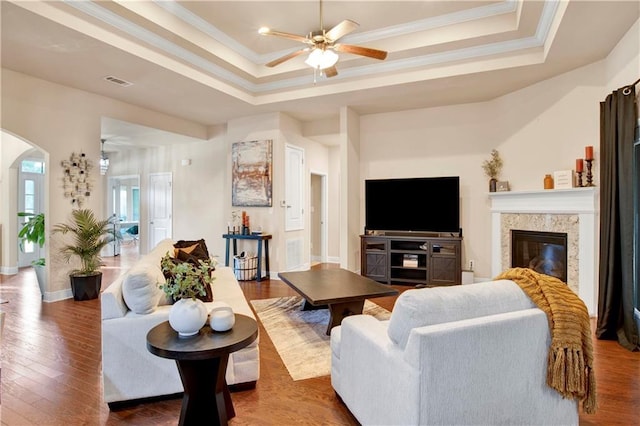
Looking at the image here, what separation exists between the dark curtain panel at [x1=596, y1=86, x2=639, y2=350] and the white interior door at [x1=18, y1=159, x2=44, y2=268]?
902cm

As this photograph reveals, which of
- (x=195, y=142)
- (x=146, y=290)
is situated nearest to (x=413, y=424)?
(x=146, y=290)

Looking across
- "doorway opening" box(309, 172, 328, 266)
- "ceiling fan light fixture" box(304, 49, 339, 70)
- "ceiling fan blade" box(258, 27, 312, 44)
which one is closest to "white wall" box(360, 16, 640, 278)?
"doorway opening" box(309, 172, 328, 266)

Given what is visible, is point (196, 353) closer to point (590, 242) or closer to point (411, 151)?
point (590, 242)

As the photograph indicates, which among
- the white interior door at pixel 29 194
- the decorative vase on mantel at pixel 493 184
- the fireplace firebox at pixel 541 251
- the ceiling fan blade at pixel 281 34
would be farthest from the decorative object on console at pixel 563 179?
the white interior door at pixel 29 194

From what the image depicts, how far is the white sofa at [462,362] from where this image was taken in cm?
158

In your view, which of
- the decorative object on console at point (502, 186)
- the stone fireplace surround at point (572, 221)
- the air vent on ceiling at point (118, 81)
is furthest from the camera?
the decorative object on console at point (502, 186)

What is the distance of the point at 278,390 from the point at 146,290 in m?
1.14

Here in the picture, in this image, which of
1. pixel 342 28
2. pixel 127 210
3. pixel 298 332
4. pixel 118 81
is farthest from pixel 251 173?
pixel 127 210

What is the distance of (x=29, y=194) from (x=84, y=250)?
11.7 ft

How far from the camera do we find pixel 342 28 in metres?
3.14

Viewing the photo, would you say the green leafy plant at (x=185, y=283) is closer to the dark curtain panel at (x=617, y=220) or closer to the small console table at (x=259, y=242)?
the dark curtain panel at (x=617, y=220)

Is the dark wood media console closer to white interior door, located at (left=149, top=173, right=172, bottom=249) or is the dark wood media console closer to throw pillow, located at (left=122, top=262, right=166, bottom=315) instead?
throw pillow, located at (left=122, top=262, right=166, bottom=315)

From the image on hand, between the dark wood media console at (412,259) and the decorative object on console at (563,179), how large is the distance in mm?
1528

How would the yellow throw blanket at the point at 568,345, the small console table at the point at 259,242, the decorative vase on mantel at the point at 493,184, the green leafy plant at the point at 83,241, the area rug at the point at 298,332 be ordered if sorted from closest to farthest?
1. the yellow throw blanket at the point at 568,345
2. the area rug at the point at 298,332
3. the green leafy plant at the point at 83,241
4. the decorative vase on mantel at the point at 493,184
5. the small console table at the point at 259,242
